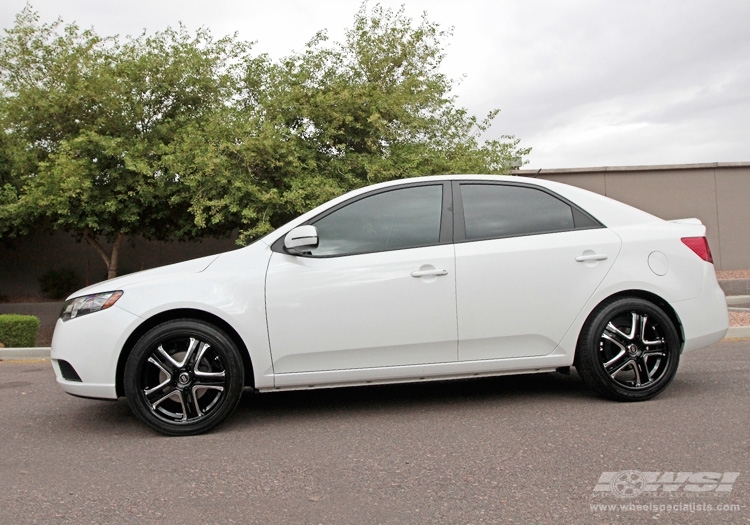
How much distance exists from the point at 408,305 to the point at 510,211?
1098mm

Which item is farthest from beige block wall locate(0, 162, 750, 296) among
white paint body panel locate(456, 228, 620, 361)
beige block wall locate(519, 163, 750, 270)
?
white paint body panel locate(456, 228, 620, 361)

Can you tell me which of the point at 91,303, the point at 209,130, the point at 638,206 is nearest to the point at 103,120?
the point at 209,130

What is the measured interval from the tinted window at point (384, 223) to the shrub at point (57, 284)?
53.9 ft

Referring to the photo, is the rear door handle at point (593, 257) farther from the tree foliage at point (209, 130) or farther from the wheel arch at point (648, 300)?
the tree foliage at point (209, 130)

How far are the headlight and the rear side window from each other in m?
2.49

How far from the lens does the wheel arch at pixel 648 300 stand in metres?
4.89

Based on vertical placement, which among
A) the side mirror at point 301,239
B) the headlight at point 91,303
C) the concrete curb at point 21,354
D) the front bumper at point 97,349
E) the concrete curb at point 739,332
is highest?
the side mirror at point 301,239

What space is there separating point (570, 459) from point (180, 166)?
438 inches

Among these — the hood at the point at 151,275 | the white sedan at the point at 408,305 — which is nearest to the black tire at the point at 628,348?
the white sedan at the point at 408,305

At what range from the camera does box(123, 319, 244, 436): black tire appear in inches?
173

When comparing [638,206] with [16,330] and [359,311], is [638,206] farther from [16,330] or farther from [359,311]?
[359,311]

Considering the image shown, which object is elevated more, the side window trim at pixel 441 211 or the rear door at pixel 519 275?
the side window trim at pixel 441 211

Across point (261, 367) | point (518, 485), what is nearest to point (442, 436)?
point (518, 485)

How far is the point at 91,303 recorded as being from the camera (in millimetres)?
4547
